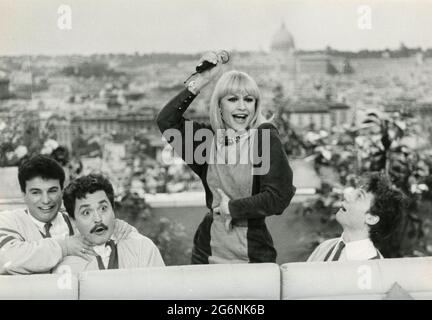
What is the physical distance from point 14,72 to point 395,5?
76.7 inches

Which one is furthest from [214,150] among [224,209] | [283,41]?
[283,41]

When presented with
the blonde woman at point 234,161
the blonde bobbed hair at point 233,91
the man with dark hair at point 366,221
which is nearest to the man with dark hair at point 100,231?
the blonde woman at point 234,161

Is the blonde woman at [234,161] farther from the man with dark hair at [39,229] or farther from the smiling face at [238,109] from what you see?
the man with dark hair at [39,229]

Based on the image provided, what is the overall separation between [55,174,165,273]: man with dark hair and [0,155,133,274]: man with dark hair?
1.6 inches

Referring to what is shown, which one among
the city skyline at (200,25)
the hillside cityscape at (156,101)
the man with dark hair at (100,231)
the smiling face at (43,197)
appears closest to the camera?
the man with dark hair at (100,231)

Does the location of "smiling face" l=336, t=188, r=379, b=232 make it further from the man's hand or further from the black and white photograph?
the man's hand

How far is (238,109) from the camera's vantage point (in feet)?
8.98

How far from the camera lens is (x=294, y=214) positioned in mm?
3648

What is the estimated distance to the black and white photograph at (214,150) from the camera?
261cm

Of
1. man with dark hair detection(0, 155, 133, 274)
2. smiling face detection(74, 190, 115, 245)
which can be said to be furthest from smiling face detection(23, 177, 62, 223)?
smiling face detection(74, 190, 115, 245)

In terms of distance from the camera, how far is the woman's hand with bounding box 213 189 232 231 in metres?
2.73

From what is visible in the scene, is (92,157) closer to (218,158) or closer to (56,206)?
(56,206)
